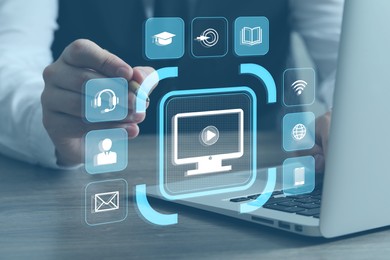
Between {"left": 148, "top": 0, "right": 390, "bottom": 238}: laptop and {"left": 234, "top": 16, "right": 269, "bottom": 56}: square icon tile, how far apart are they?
0.07 meters

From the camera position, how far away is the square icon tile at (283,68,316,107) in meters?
0.59

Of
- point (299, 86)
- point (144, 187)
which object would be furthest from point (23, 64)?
point (299, 86)

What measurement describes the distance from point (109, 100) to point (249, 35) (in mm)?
131

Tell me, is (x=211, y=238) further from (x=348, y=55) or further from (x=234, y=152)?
(x=348, y=55)

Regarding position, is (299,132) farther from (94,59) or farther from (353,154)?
(94,59)

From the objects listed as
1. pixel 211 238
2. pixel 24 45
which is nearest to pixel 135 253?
pixel 211 238

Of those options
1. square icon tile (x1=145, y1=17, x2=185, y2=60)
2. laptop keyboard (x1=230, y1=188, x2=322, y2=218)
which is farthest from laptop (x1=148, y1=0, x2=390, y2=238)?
square icon tile (x1=145, y1=17, x2=185, y2=60)

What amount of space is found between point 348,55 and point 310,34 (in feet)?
0.19

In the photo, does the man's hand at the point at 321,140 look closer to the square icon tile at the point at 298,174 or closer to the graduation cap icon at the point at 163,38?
the square icon tile at the point at 298,174

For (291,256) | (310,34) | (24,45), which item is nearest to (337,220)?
(291,256)

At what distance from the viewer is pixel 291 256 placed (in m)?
0.54

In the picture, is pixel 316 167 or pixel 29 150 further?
pixel 316 167

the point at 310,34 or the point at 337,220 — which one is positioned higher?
the point at 310,34

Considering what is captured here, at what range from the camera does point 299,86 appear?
597 millimetres
